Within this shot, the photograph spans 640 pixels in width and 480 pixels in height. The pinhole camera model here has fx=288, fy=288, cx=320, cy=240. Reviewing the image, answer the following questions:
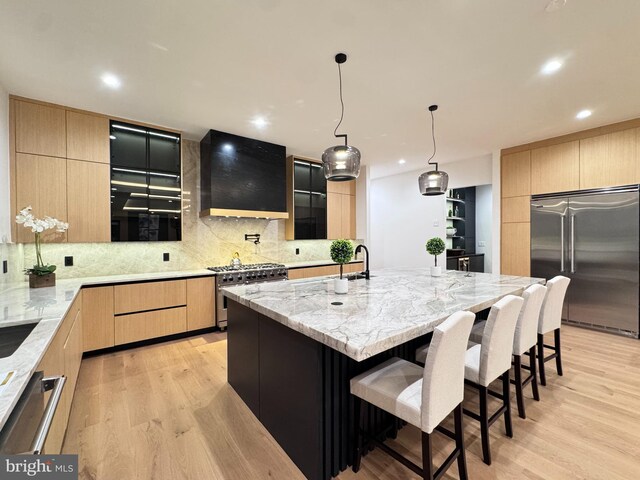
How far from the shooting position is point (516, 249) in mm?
4738

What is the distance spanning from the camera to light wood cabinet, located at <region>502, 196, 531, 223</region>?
4609 millimetres

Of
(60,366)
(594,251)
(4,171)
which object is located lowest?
(60,366)

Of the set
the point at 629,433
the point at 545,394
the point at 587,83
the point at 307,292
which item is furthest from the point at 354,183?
the point at 629,433

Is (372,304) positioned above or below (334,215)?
below

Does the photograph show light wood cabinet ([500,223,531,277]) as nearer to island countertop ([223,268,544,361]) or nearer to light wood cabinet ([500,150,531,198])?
light wood cabinet ([500,150,531,198])

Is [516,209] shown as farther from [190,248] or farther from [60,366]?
[60,366]

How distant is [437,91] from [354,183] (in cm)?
323

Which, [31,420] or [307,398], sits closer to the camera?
[31,420]

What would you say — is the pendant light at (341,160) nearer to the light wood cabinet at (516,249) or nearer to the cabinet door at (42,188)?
the cabinet door at (42,188)

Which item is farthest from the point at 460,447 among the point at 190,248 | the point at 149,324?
the point at 190,248

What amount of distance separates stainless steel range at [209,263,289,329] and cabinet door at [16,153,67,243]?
5.70 feet

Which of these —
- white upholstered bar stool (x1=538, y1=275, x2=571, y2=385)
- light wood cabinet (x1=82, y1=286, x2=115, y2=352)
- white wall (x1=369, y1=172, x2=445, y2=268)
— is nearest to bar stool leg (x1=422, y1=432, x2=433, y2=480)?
white upholstered bar stool (x1=538, y1=275, x2=571, y2=385)

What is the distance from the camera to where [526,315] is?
2.06 meters

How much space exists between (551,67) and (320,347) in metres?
3.06
